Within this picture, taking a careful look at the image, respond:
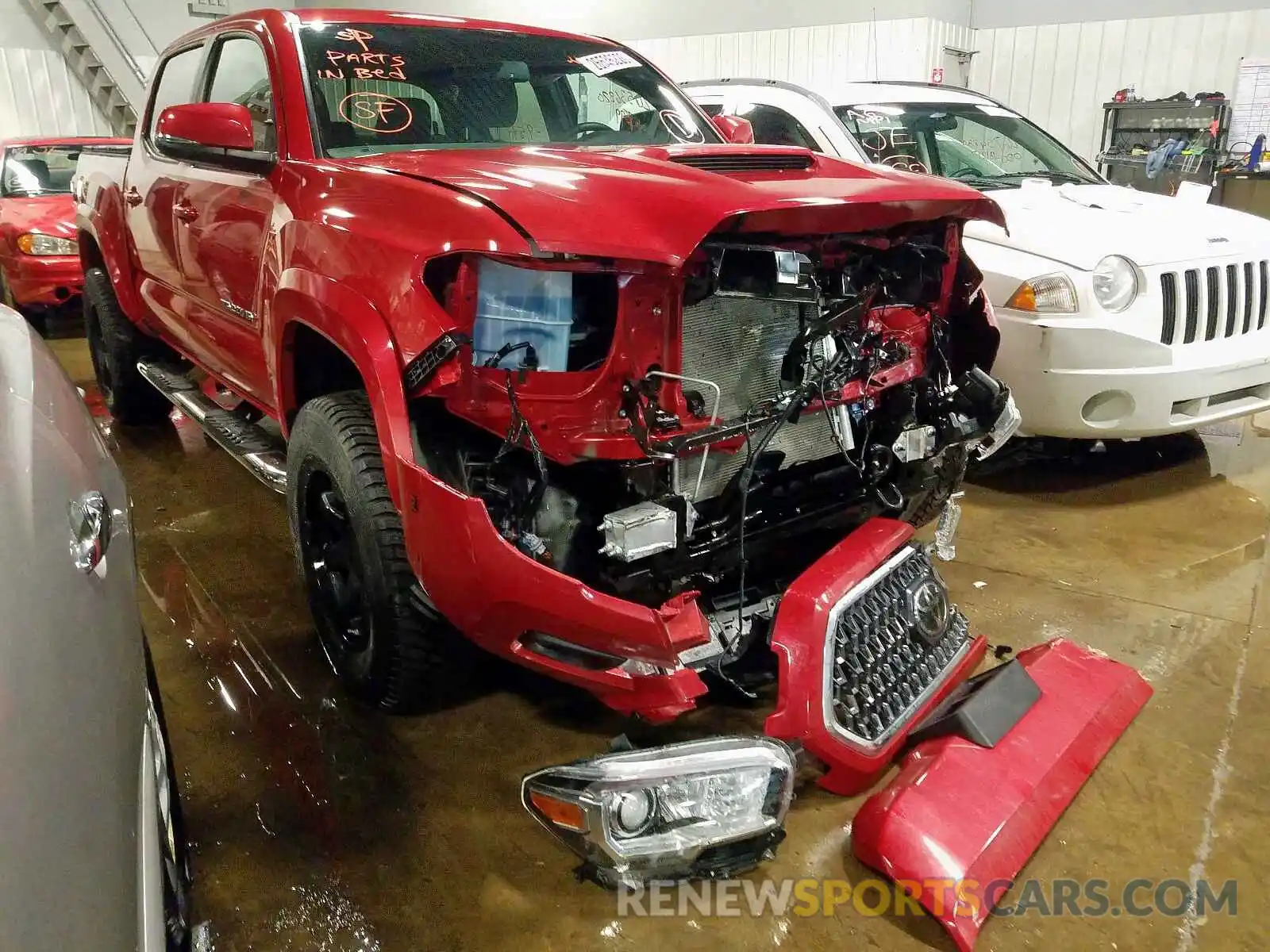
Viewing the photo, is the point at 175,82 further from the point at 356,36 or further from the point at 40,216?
the point at 40,216

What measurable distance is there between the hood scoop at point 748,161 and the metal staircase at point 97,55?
34.1 ft

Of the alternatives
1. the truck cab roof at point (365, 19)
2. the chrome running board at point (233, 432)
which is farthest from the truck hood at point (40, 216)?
the truck cab roof at point (365, 19)

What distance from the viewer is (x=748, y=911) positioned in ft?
5.83

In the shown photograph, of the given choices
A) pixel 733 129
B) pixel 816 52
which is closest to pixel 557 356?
pixel 733 129

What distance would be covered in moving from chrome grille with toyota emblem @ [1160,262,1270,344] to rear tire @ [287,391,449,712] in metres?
2.92

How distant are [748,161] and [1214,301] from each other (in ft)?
8.07

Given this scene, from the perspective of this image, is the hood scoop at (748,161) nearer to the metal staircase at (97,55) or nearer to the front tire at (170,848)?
the front tire at (170,848)

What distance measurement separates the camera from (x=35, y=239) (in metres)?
6.61

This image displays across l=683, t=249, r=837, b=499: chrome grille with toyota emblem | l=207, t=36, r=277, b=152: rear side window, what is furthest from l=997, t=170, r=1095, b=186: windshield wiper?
l=207, t=36, r=277, b=152: rear side window

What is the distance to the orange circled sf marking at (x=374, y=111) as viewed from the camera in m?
2.51

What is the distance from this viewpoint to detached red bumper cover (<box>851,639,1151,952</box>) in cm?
171

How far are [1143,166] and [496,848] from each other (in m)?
7.81

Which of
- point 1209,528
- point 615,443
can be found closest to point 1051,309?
point 1209,528

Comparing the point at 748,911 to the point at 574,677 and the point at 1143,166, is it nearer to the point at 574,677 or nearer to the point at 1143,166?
the point at 574,677
